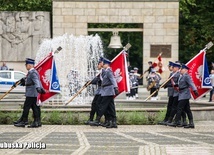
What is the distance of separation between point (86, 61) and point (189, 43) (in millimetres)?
21791

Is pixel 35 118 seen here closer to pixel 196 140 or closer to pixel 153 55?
pixel 196 140

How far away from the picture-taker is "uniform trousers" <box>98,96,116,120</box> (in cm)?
1686

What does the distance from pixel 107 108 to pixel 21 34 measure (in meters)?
21.9

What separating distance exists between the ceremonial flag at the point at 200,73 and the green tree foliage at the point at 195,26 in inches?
970

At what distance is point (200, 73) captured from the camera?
1950 centimetres

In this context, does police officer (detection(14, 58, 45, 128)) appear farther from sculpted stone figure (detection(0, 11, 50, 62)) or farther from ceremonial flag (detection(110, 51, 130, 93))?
sculpted stone figure (detection(0, 11, 50, 62))

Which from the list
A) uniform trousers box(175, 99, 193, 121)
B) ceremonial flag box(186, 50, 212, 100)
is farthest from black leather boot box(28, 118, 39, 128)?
ceremonial flag box(186, 50, 212, 100)

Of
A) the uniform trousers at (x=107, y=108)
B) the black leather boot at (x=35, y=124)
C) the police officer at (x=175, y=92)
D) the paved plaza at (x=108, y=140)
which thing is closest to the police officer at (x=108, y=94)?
the uniform trousers at (x=107, y=108)

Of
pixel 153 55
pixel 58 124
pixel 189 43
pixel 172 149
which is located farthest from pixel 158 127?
pixel 189 43

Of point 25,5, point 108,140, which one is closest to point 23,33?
point 25,5

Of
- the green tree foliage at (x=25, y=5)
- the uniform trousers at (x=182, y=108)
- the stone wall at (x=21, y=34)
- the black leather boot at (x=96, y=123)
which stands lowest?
the black leather boot at (x=96, y=123)

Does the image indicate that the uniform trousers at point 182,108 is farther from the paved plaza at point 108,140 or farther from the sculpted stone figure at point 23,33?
the sculpted stone figure at point 23,33

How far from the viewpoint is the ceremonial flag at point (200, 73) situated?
63.0 ft

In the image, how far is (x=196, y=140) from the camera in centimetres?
1361
